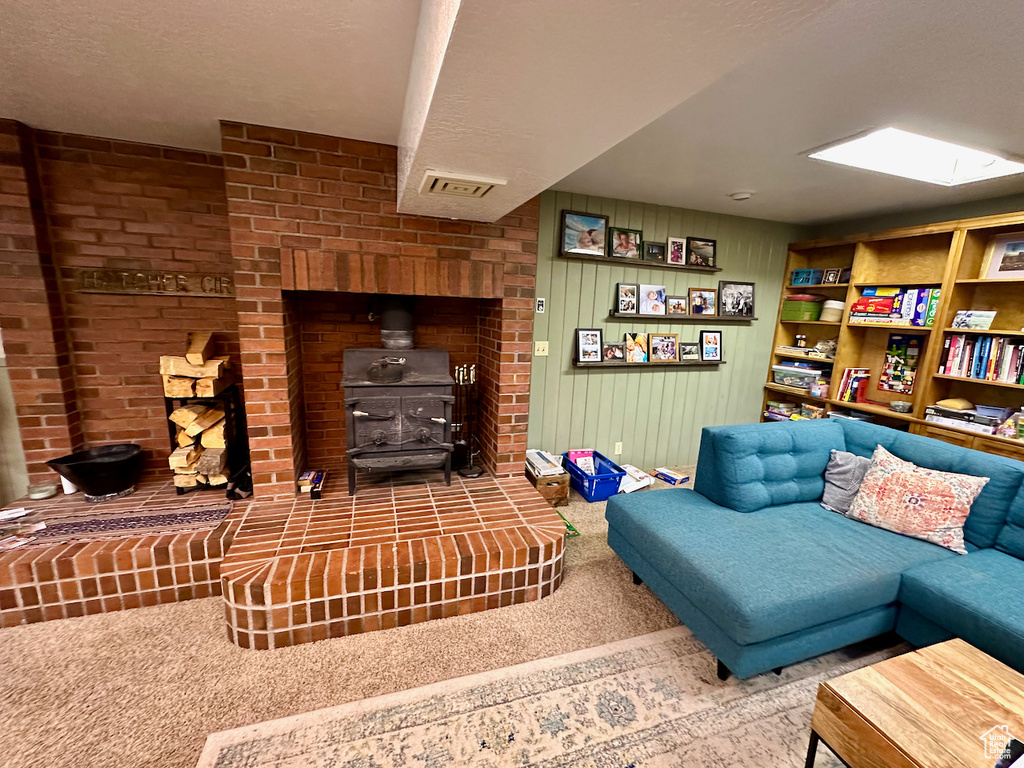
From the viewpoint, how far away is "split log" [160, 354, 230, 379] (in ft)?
7.13

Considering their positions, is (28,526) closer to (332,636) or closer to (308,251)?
(332,636)

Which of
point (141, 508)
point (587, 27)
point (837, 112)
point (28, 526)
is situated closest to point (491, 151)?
point (587, 27)

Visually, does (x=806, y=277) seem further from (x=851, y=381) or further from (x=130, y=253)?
(x=130, y=253)

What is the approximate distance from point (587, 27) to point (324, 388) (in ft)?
7.96

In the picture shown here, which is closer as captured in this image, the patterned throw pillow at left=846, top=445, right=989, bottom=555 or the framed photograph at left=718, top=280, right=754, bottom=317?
the patterned throw pillow at left=846, top=445, right=989, bottom=555

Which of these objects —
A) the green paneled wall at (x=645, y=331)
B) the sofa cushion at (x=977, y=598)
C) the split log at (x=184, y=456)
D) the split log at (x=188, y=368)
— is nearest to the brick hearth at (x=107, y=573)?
the split log at (x=184, y=456)

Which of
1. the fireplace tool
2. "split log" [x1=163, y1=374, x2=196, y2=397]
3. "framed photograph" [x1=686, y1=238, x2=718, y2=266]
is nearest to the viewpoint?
"split log" [x1=163, y1=374, x2=196, y2=397]

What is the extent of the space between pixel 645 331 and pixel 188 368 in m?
3.09

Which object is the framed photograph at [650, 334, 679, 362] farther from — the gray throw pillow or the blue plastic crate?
the gray throw pillow

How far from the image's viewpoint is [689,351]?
3.51 m

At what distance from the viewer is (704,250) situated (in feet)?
11.0

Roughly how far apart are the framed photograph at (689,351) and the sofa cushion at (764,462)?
49.1 inches

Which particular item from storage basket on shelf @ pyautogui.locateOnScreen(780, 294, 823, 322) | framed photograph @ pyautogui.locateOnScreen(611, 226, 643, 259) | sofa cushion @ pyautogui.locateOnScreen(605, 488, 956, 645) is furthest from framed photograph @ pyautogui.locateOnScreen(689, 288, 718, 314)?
sofa cushion @ pyautogui.locateOnScreen(605, 488, 956, 645)

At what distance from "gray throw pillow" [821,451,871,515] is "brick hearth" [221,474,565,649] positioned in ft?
4.72
